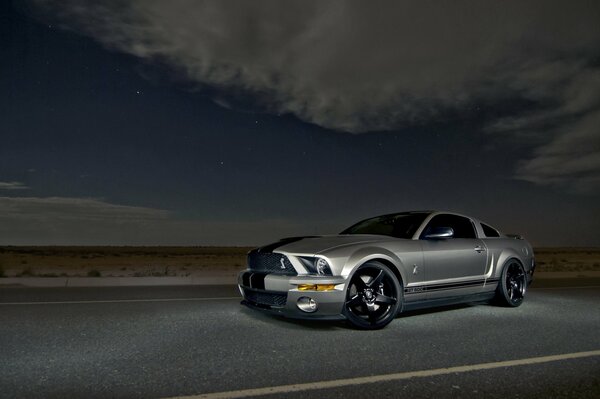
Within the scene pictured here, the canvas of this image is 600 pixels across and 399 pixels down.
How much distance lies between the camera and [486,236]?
870cm

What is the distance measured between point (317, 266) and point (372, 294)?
83 cm

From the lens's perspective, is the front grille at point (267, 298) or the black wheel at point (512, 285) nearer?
the front grille at point (267, 298)

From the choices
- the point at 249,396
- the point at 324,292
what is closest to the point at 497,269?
the point at 324,292

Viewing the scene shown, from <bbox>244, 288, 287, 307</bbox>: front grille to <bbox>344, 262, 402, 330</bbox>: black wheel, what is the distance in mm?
793

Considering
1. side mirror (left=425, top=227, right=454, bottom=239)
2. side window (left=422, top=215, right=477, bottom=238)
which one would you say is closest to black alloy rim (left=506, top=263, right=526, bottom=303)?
side window (left=422, top=215, right=477, bottom=238)

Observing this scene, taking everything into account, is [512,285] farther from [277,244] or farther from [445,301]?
[277,244]

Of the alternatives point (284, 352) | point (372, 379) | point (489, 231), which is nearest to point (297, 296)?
point (284, 352)

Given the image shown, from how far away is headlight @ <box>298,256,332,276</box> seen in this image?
6.48 meters

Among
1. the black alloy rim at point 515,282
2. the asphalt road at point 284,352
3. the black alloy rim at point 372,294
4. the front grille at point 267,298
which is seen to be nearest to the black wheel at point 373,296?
the black alloy rim at point 372,294

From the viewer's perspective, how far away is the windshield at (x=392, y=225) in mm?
7807

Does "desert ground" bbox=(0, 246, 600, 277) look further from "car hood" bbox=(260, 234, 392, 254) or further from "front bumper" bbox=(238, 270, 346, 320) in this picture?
"front bumper" bbox=(238, 270, 346, 320)

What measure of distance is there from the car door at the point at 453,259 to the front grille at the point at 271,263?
1.93 metres

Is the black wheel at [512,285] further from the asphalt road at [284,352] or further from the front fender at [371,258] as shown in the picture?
the front fender at [371,258]

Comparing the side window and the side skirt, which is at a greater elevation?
the side window
